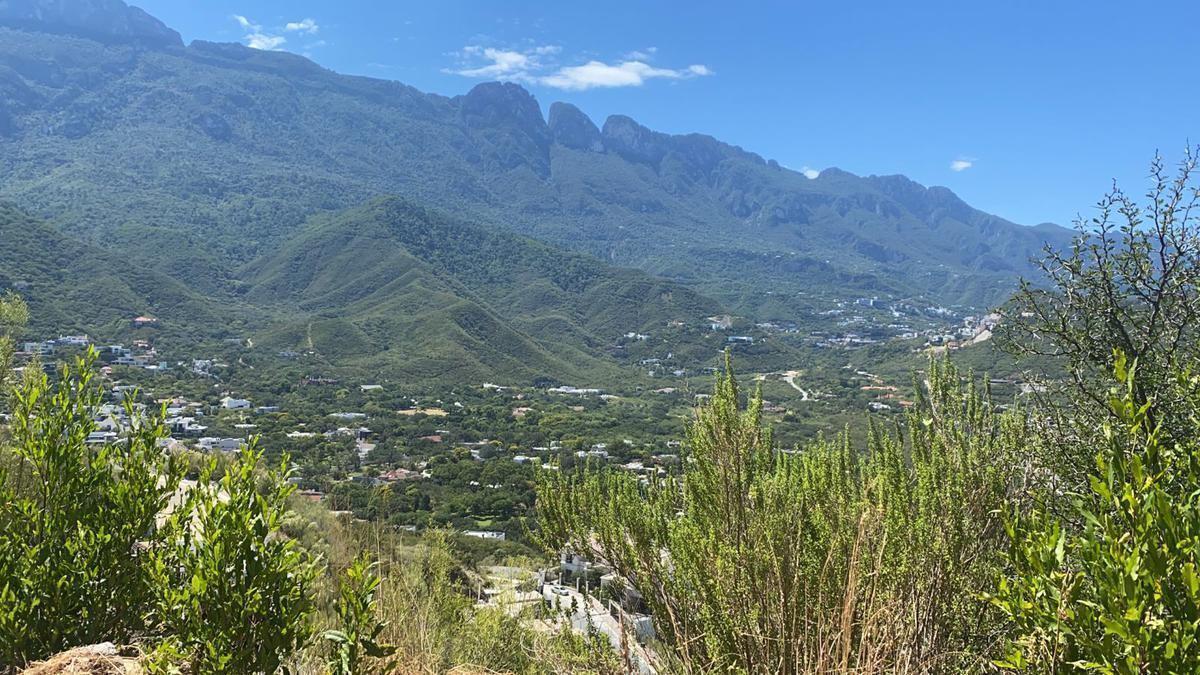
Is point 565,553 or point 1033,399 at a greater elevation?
point 1033,399

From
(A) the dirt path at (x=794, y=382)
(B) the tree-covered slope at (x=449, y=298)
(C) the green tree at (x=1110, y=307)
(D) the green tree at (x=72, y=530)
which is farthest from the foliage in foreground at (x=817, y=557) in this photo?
(B) the tree-covered slope at (x=449, y=298)

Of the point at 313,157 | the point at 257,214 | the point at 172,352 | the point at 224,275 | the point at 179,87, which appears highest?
the point at 179,87

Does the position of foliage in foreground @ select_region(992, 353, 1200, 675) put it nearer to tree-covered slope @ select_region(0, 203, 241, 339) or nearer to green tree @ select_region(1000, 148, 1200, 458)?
green tree @ select_region(1000, 148, 1200, 458)

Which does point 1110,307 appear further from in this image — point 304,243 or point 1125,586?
point 304,243

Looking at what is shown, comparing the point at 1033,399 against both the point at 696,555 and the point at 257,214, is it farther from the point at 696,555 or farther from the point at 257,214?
the point at 257,214

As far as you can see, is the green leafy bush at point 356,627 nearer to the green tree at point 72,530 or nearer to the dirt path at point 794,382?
the green tree at point 72,530

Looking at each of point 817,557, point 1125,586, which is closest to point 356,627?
point 817,557

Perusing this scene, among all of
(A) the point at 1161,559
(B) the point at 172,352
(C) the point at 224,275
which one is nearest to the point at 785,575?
(A) the point at 1161,559
